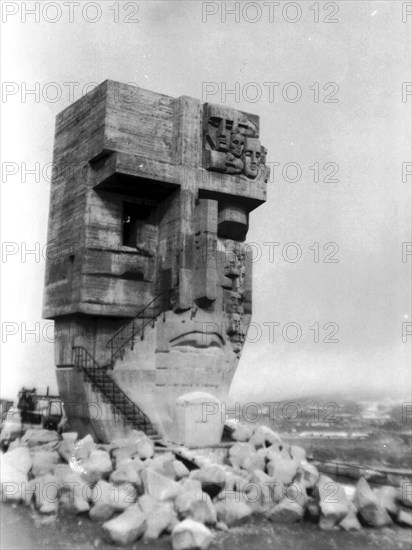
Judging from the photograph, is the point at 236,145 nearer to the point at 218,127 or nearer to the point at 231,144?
the point at 231,144

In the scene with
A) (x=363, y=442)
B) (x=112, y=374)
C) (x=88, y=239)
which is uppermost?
(x=88, y=239)

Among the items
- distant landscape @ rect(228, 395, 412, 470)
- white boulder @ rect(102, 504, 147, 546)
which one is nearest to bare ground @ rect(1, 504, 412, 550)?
white boulder @ rect(102, 504, 147, 546)

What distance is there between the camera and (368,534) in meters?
9.20

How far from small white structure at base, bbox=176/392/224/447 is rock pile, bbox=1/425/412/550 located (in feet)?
2.06

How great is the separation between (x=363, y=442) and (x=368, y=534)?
3563mm

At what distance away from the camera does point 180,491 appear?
9891mm

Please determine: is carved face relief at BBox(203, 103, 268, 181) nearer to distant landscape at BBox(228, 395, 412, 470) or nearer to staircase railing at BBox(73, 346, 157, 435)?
staircase railing at BBox(73, 346, 157, 435)

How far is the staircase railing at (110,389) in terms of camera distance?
527 inches

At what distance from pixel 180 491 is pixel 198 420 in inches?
130

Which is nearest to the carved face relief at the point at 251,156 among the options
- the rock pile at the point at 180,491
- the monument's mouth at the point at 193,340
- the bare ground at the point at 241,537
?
the monument's mouth at the point at 193,340

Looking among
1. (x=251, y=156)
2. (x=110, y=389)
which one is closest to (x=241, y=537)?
(x=110, y=389)

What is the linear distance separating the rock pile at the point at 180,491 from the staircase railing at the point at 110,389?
83 cm

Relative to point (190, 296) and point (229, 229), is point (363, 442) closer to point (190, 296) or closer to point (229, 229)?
point (190, 296)

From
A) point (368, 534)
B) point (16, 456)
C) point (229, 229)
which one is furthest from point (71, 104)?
point (368, 534)
